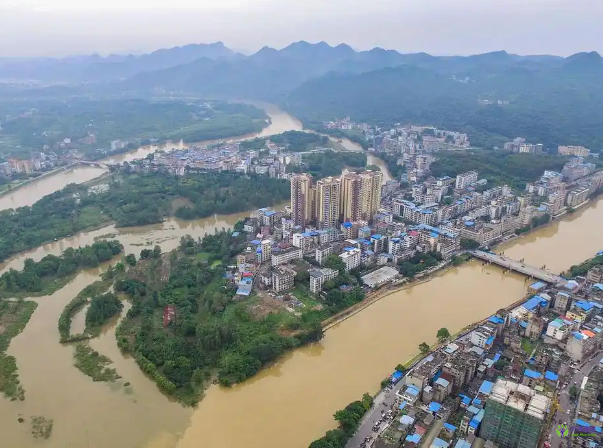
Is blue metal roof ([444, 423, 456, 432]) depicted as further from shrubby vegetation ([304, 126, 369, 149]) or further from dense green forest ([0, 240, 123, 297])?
shrubby vegetation ([304, 126, 369, 149])

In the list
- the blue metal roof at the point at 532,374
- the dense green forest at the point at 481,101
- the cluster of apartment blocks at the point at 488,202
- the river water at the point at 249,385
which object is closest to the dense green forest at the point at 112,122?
the dense green forest at the point at 481,101

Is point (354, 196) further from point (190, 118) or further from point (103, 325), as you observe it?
point (190, 118)

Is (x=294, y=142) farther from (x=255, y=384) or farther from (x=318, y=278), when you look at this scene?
(x=255, y=384)

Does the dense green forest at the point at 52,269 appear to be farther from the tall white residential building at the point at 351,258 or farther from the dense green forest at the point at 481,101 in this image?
the dense green forest at the point at 481,101

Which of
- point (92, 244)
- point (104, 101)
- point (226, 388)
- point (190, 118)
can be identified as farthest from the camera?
point (104, 101)

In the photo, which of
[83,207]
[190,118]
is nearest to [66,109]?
[190,118]

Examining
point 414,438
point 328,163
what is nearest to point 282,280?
point 414,438
